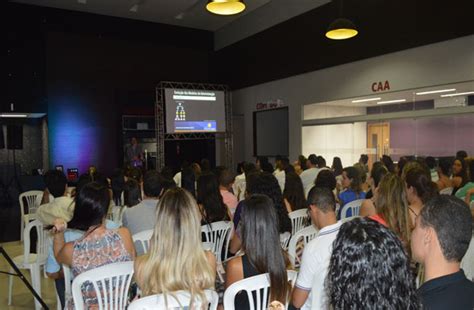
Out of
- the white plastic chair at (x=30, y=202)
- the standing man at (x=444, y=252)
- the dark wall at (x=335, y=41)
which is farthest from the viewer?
the dark wall at (x=335, y=41)

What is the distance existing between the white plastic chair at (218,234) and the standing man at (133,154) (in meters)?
6.50

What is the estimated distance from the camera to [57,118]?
898 centimetres

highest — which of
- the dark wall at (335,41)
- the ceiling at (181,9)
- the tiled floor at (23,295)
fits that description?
the ceiling at (181,9)

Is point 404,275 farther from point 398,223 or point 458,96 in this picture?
point 458,96

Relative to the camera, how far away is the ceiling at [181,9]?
8.73 metres

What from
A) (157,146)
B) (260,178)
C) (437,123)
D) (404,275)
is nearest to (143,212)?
(260,178)

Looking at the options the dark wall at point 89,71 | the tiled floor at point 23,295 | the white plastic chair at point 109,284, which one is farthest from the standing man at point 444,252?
the dark wall at point 89,71

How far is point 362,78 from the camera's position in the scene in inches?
284

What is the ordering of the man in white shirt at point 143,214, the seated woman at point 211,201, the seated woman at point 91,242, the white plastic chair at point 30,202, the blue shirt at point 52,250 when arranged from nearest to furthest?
1. the seated woman at point 91,242
2. the blue shirt at point 52,250
3. the man in white shirt at point 143,214
4. the seated woman at point 211,201
5. the white plastic chair at point 30,202

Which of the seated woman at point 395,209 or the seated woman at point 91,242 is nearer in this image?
the seated woman at point 91,242

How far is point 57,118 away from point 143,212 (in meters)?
6.83

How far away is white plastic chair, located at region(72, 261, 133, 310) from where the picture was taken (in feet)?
6.25

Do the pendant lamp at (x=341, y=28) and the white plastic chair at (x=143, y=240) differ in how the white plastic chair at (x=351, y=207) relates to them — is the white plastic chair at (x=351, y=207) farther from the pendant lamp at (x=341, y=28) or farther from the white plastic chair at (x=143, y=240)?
the pendant lamp at (x=341, y=28)

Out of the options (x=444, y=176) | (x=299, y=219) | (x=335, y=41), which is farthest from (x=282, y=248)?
(x=335, y=41)
